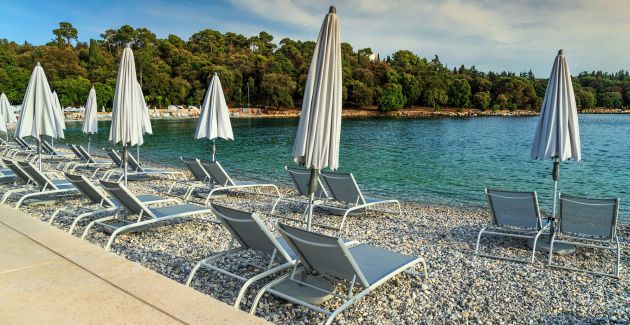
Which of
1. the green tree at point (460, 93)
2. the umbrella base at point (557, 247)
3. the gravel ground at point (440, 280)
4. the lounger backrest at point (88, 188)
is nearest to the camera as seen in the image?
the gravel ground at point (440, 280)

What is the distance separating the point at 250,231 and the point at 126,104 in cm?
429

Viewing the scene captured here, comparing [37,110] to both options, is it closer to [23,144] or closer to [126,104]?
[126,104]

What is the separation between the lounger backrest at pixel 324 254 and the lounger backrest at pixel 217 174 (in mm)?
5463

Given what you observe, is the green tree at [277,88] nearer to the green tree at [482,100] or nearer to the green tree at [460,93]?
the green tree at [460,93]

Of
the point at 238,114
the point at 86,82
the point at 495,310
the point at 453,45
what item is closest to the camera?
the point at 495,310

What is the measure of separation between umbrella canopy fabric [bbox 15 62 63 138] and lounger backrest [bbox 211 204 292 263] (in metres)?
6.02

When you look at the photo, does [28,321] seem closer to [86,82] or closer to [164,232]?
[164,232]

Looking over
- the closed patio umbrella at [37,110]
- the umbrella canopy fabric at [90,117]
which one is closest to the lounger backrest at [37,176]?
the closed patio umbrella at [37,110]

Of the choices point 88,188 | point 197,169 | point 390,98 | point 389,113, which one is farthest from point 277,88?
point 88,188

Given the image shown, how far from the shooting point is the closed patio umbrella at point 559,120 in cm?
586

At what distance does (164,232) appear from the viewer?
6.17 meters

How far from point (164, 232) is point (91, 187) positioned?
1.18 metres

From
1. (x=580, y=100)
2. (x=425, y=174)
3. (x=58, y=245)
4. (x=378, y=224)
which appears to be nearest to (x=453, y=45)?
(x=425, y=174)

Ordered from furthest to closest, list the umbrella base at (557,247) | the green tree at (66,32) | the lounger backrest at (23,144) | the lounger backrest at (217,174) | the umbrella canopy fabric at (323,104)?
the green tree at (66,32)
the lounger backrest at (23,144)
the lounger backrest at (217,174)
the umbrella base at (557,247)
the umbrella canopy fabric at (323,104)
